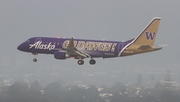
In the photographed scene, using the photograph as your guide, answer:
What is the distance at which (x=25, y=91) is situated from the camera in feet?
594

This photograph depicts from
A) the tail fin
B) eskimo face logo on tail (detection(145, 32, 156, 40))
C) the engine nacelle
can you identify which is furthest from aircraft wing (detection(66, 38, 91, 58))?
A: eskimo face logo on tail (detection(145, 32, 156, 40))

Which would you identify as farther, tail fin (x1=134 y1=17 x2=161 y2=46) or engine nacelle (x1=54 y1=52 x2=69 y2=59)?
engine nacelle (x1=54 y1=52 x2=69 y2=59)

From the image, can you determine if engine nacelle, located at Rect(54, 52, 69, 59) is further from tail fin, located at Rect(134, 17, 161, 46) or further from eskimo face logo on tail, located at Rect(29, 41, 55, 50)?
tail fin, located at Rect(134, 17, 161, 46)

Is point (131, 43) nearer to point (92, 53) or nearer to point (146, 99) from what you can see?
point (92, 53)

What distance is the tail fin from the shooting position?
94.7 meters

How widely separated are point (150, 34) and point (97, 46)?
10953mm

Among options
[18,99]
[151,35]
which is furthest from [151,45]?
[18,99]

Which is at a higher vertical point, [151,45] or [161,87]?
[151,45]

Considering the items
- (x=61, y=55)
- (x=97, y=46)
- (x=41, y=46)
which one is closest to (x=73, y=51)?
(x=61, y=55)

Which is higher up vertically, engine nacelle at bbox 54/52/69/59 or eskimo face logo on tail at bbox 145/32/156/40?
eskimo face logo on tail at bbox 145/32/156/40

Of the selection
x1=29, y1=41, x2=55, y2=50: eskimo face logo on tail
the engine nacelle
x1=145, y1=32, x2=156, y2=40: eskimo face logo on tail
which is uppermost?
x1=145, y1=32, x2=156, y2=40: eskimo face logo on tail

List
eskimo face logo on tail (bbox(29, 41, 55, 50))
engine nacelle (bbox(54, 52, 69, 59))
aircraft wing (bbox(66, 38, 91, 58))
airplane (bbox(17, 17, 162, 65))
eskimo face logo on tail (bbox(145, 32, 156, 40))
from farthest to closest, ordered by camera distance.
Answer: eskimo face logo on tail (bbox(29, 41, 55, 50)) → engine nacelle (bbox(54, 52, 69, 59)) → aircraft wing (bbox(66, 38, 91, 58)) → airplane (bbox(17, 17, 162, 65)) → eskimo face logo on tail (bbox(145, 32, 156, 40))

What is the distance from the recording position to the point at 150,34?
94.9 m

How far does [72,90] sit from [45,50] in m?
91.4
